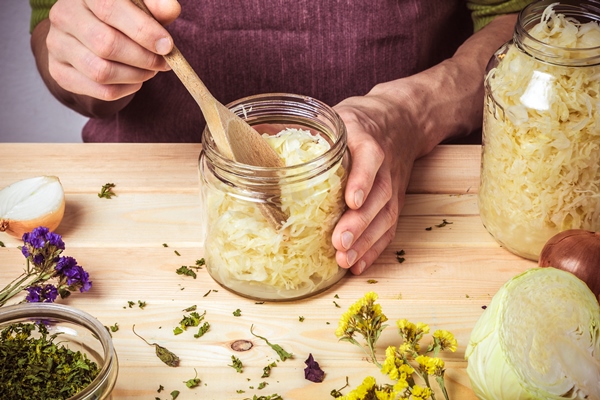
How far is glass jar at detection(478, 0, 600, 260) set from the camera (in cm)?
104

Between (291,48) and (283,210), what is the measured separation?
0.66 meters

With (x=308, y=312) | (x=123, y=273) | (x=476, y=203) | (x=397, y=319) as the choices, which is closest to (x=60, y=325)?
(x=123, y=273)

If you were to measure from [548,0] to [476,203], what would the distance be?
38 cm

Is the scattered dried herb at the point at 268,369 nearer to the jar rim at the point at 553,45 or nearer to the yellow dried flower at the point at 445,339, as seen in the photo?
the yellow dried flower at the point at 445,339

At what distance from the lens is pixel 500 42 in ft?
5.33

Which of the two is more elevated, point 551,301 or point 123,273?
point 551,301

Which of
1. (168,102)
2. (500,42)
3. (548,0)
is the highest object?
(548,0)

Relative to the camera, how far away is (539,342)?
929mm

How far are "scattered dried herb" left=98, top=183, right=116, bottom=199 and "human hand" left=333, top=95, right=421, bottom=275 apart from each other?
0.45 meters

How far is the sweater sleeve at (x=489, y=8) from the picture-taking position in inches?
66.0

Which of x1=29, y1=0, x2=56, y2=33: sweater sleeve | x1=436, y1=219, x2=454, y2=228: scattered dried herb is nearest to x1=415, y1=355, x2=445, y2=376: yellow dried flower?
x1=436, y1=219, x2=454, y2=228: scattered dried herb

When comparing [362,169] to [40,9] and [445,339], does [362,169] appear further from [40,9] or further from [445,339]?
[40,9]

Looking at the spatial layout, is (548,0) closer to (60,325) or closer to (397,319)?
(397,319)

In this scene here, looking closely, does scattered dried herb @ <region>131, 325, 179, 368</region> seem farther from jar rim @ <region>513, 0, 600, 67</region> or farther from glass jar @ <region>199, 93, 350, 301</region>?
jar rim @ <region>513, 0, 600, 67</region>
